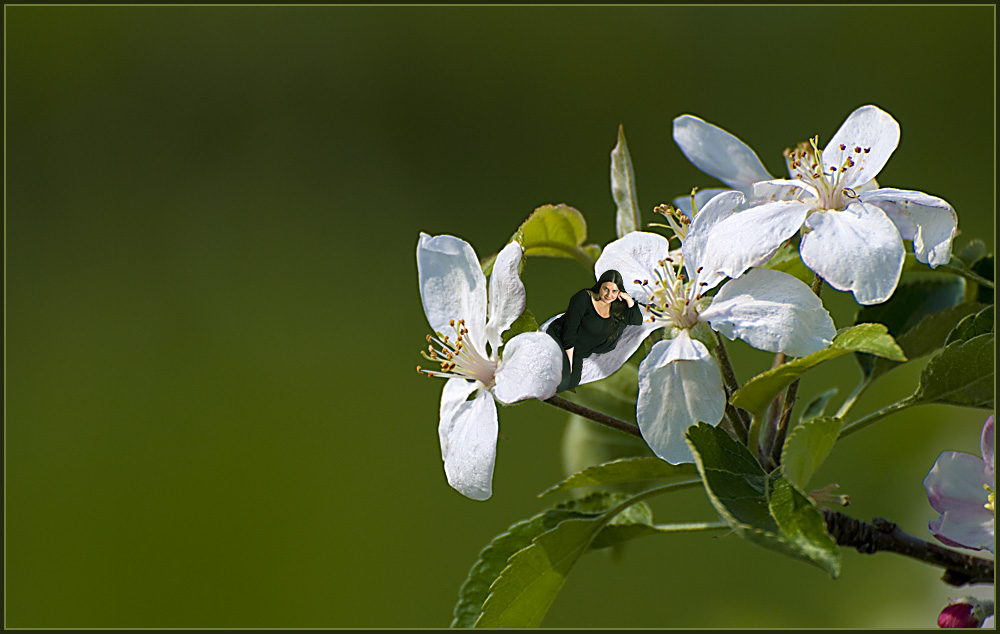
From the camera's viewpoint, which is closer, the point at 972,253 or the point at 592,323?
the point at 592,323

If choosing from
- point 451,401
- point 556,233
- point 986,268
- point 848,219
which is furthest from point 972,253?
point 451,401

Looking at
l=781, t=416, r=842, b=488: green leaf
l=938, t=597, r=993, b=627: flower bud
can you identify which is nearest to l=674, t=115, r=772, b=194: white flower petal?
l=781, t=416, r=842, b=488: green leaf

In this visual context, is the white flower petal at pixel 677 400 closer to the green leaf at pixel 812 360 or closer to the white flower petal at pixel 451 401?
the green leaf at pixel 812 360

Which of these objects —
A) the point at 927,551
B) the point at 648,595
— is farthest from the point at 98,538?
the point at 927,551

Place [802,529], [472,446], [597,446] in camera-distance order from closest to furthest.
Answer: [802,529]
[472,446]
[597,446]

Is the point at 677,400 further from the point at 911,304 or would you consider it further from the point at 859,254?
the point at 911,304

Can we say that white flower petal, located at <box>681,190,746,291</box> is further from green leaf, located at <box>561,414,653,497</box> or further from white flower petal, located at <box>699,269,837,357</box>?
green leaf, located at <box>561,414,653,497</box>
